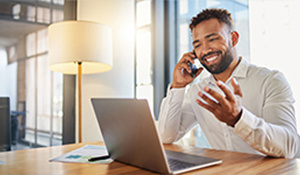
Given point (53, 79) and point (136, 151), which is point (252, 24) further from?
point (53, 79)

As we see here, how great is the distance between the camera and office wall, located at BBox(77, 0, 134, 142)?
2646 millimetres

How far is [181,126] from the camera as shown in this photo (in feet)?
5.15

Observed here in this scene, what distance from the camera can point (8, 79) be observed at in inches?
95.7

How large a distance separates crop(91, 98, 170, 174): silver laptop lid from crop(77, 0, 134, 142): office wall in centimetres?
178

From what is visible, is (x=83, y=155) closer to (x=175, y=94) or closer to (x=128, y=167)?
(x=128, y=167)

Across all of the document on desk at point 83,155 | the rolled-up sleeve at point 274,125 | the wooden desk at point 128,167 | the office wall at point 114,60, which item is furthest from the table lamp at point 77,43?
the rolled-up sleeve at point 274,125

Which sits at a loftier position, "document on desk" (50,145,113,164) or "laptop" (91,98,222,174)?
"laptop" (91,98,222,174)

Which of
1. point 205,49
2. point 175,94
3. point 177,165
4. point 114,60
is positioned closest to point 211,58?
point 205,49

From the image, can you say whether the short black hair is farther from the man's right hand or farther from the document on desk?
the document on desk

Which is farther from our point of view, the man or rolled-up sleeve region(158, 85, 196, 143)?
rolled-up sleeve region(158, 85, 196, 143)

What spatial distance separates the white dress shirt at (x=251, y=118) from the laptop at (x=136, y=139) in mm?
239

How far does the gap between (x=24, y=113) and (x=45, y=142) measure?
369 millimetres

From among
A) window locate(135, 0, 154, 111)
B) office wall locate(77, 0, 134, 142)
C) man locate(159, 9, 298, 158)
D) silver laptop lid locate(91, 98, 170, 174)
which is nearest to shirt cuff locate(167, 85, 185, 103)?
man locate(159, 9, 298, 158)

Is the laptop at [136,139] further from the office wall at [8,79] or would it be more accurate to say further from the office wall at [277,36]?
the office wall at [8,79]
